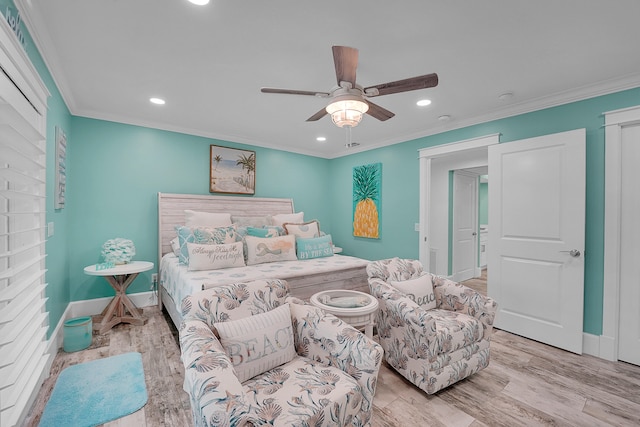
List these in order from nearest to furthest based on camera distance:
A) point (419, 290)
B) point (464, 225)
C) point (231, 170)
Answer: point (419, 290), point (231, 170), point (464, 225)

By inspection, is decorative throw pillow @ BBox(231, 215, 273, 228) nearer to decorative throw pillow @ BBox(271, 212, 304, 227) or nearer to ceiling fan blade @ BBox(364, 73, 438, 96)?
decorative throw pillow @ BBox(271, 212, 304, 227)

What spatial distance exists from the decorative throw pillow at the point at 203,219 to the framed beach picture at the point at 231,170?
66 cm

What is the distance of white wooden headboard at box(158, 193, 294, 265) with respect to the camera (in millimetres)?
3730

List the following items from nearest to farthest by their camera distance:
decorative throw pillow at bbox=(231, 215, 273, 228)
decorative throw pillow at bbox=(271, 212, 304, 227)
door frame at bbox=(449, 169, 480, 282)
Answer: decorative throw pillow at bbox=(231, 215, 273, 228) < decorative throw pillow at bbox=(271, 212, 304, 227) < door frame at bbox=(449, 169, 480, 282)

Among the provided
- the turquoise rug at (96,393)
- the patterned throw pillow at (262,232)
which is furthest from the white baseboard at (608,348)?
the turquoise rug at (96,393)

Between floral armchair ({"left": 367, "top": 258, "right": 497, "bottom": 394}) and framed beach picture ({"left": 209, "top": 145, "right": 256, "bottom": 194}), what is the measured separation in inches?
108

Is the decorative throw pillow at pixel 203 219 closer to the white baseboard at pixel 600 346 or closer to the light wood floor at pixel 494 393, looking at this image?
the light wood floor at pixel 494 393

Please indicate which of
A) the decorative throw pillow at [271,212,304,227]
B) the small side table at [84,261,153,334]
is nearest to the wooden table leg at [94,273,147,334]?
the small side table at [84,261,153,334]

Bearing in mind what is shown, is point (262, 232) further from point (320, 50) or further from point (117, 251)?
point (320, 50)

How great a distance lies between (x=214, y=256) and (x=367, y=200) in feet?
9.15

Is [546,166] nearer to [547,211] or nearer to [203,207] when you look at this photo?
[547,211]

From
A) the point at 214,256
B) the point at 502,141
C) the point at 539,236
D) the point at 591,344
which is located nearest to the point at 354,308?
the point at 214,256

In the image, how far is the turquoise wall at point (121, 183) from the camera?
331 cm

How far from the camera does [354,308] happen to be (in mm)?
2008
